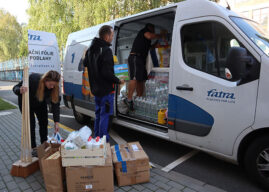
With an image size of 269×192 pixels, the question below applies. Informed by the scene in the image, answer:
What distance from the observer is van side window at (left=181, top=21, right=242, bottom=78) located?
2832mm

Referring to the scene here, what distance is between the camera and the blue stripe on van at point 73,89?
16.9 ft

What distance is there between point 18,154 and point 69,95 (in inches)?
86.8

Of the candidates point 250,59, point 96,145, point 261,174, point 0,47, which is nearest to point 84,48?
point 96,145

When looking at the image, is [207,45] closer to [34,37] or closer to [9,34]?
[34,37]

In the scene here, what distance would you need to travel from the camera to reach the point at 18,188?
276 cm

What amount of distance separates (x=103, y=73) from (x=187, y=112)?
4.74 ft

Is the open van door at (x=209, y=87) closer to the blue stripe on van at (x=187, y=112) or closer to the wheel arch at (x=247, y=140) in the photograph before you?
the blue stripe on van at (x=187, y=112)

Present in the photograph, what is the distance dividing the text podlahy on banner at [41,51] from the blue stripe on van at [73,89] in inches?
26.1

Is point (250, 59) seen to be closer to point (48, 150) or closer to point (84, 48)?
point (48, 150)

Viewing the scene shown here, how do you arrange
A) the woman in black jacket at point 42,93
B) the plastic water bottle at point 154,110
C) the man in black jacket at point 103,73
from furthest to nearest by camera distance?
the plastic water bottle at point 154,110 < the man in black jacket at point 103,73 < the woman in black jacket at point 42,93

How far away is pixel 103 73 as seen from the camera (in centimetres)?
340

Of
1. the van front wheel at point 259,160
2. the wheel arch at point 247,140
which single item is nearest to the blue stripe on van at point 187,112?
the wheel arch at point 247,140

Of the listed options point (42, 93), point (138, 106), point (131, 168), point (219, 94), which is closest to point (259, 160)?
point (219, 94)

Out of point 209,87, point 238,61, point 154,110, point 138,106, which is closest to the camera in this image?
point 238,61
